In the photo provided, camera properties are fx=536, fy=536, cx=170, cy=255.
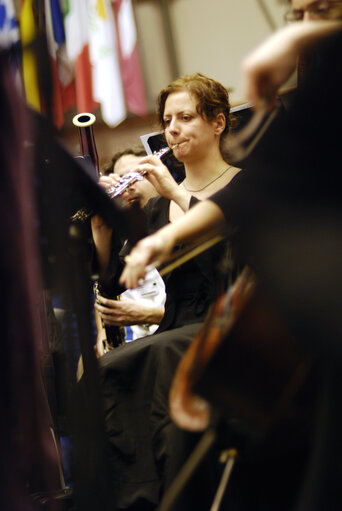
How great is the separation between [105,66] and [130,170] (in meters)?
2.18

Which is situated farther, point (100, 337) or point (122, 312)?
point (100, 337)

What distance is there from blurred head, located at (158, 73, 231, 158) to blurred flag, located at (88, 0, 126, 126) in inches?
79.5

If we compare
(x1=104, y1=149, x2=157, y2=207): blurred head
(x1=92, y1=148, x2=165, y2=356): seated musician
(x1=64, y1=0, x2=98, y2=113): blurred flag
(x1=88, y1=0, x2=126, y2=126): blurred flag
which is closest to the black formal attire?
(x1=92, y1=148, x2=165, y2=356): seated musician

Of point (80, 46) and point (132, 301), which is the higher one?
point (80, 46)

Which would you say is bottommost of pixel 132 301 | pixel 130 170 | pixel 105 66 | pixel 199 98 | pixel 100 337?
pixel 100 337

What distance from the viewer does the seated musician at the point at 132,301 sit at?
1624mm

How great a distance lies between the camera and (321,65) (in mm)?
794

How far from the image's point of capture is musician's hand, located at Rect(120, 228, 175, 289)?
33.6 inches

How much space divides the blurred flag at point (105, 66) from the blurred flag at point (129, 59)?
0.31 ft

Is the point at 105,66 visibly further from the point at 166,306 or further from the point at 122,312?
the point at 166,306

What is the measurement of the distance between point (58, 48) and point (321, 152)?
11.3 feet

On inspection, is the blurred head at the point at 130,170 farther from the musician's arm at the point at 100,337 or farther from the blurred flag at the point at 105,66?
the blurred flag at the point at 105,66

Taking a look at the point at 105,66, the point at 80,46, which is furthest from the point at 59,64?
the point at 105,66

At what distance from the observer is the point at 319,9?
86 centimetres
